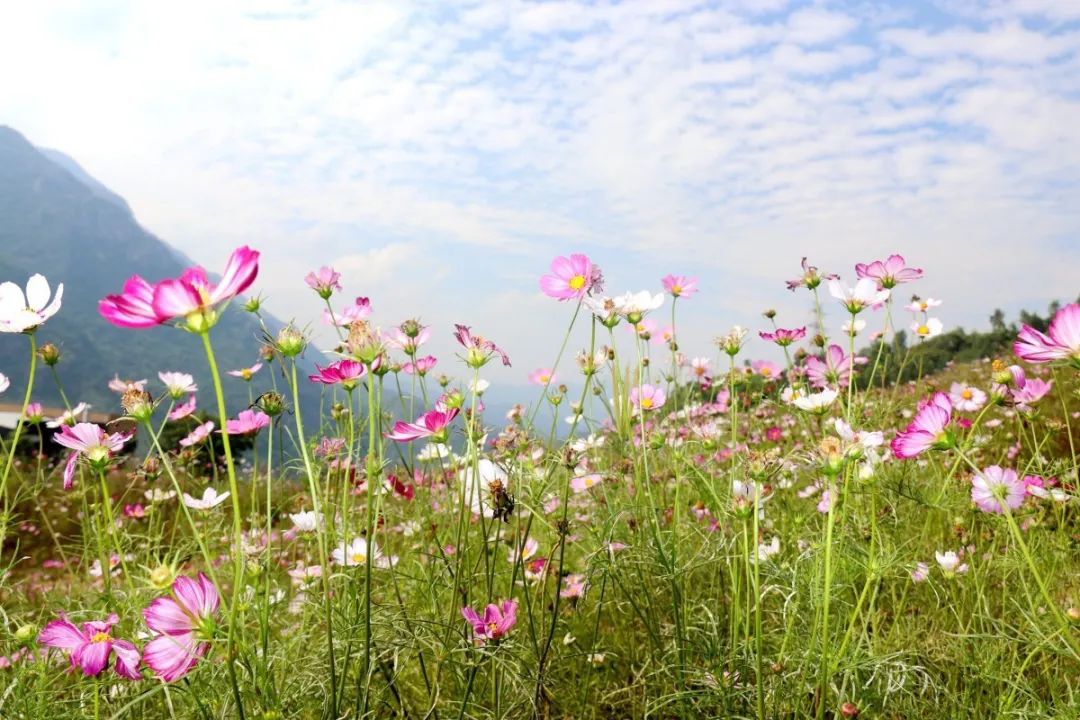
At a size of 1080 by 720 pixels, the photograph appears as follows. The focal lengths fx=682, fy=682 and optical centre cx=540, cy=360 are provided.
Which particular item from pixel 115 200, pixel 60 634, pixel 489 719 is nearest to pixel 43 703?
pixel 60 634

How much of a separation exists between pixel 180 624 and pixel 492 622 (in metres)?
0.54

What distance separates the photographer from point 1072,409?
176 inches

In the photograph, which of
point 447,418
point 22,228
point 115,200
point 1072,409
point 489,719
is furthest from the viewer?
point 115,200

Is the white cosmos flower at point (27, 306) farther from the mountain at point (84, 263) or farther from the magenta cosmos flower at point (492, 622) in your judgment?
the mountain at point (84, 263)

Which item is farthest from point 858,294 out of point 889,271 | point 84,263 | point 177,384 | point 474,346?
Answer: point 84,263

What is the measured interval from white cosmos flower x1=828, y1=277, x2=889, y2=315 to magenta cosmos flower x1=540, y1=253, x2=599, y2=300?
58 centimetres

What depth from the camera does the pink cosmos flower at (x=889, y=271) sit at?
5.49 feet

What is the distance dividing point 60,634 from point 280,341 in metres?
0.57

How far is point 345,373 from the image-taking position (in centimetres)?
107

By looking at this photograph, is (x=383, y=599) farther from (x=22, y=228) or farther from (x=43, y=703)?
(x=22, y=228)

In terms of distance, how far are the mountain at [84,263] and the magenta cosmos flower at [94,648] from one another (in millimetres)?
114199

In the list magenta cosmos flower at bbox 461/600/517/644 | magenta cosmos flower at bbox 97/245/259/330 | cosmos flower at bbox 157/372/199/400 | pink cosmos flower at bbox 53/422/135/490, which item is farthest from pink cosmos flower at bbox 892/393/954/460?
cosmos flower at bbox 157/372/199/400

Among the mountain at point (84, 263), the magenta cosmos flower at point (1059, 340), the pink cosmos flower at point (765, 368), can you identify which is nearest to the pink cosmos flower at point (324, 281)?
the magenta cosmos flower at point (1059, 340)

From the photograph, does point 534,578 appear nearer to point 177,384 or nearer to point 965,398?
point 177,384
